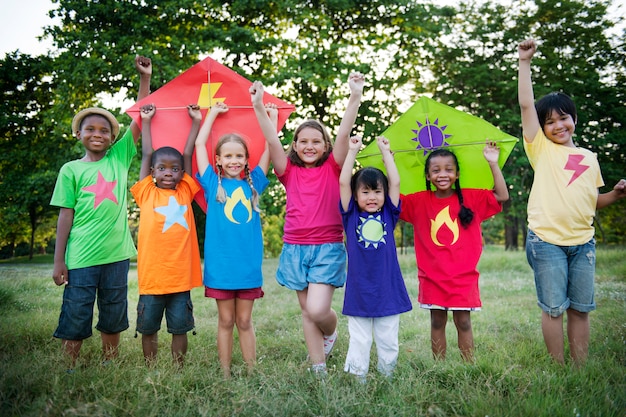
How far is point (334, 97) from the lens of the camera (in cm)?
Result: 1442

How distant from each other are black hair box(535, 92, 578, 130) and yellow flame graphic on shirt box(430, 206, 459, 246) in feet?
3.83

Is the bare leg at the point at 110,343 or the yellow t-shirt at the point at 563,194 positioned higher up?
the yellow t-shirt at the point at 563,194

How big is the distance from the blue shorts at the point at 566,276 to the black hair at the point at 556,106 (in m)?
1.10

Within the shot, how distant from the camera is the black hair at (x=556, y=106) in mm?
3912

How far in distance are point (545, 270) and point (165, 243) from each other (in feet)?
10.5

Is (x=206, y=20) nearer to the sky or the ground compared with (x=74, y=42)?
nearer to the sky

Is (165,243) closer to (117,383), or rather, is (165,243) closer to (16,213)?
(117,383)

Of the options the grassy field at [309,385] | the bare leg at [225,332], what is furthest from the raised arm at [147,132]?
the grassy field at [309,385]

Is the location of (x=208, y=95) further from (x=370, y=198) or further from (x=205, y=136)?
(x=370, y=198)

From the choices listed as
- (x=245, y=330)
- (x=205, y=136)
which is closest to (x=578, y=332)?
(x=245, y=330)

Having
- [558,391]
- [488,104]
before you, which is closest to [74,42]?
[488,104]

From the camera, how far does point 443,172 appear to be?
402 cm

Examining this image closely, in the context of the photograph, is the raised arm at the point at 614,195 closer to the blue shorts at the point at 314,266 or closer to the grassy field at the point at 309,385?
the grassy field at the point at 309,385

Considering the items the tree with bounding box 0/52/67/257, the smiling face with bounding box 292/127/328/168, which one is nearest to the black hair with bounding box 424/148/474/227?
the smiling face with bounding box 292/127/328/168
